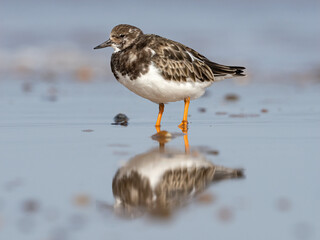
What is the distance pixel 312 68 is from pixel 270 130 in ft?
19.6

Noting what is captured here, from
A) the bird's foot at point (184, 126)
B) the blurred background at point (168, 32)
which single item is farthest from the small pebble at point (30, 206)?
the blurred background at point (168, 32)

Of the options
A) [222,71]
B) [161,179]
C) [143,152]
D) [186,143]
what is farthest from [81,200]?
[222,71]

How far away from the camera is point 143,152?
529 cm

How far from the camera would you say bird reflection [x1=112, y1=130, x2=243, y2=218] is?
3.76m

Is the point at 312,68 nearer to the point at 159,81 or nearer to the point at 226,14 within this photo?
the point at 159,81

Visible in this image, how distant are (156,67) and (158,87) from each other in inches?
8.3

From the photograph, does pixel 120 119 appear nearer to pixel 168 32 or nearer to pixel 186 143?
pixel 186 143

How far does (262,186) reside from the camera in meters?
4.20

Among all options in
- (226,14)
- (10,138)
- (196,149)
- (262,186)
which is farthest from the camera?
(226,14)

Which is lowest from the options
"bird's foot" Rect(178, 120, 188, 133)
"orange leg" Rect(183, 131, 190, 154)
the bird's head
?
"bird's foot" Rect(178, 120, 188, 133)

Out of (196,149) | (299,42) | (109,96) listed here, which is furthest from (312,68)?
(196,149)

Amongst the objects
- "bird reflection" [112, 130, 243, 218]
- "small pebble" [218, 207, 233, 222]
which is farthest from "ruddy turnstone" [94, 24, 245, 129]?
"small pebble" [218, 207, 233, 222]

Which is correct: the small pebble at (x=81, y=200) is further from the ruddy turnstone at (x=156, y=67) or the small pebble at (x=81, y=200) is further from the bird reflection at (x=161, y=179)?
the ruddy turnstone at (x=156, y=67)

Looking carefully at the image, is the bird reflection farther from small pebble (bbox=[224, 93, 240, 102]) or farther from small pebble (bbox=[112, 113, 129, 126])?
small pebble (bbox=[224, 93, 240, 102])
